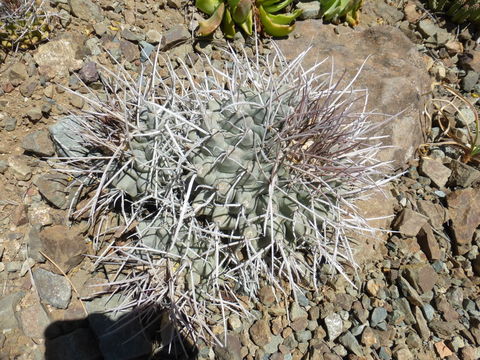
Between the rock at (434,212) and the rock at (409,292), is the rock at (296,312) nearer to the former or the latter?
the rock at (409,292)

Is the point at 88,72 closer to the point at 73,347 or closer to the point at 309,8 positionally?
the point at 73,347

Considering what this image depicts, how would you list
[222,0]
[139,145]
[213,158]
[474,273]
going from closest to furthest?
[213,158]
[139,145]
[474,273]
[222,0]

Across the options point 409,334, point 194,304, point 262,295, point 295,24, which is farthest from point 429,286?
point 295,24

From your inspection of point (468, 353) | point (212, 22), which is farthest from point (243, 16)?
point (468, 353)

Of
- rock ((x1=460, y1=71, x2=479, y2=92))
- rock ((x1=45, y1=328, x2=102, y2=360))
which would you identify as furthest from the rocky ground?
rock ((x1=460, y1=71, x2=479, y2=92))

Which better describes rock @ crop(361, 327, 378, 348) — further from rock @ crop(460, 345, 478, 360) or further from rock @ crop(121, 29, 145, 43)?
rock @ crop(121, 29, 145, 43)

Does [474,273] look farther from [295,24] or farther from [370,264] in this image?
[295,24]

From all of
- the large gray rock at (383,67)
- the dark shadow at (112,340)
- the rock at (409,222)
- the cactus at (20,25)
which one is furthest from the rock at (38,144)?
the rock at (409,222)
